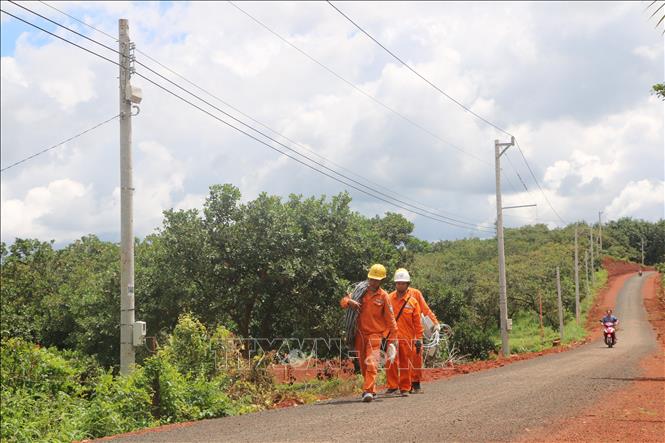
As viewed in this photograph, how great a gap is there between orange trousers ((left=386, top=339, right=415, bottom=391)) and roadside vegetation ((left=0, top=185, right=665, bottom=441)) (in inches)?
60.5

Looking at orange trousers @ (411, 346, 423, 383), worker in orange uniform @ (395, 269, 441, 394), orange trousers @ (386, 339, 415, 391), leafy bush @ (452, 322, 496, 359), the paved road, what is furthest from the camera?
leafy bush @ (452, 322, 496, 359)

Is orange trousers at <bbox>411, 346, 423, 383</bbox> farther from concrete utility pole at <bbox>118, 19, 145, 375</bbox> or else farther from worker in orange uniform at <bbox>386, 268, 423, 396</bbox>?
concrete utility pole at <bbox>118, 19, 145, 375</bbox>

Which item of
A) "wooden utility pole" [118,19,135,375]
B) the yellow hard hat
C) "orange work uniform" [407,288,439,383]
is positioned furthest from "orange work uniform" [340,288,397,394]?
"wooden utility pole" [118,19,135,375]

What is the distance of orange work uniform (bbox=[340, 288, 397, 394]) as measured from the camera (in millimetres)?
11258

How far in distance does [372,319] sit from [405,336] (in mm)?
904

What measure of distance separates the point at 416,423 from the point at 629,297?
69.2m

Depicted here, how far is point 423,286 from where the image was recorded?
3544 centimetres

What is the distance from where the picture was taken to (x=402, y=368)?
12008 millimetres

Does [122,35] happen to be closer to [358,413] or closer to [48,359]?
[48,359]

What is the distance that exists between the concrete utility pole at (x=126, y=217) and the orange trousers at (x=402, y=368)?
4.89 m

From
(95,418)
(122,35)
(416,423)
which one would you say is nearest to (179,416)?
(95,418)

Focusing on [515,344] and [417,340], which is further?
[515,344]

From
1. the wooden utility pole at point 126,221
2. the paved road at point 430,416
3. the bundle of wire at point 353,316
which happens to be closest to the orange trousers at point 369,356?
the bundle of wire at point 353,316

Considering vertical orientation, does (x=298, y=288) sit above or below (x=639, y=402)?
above
